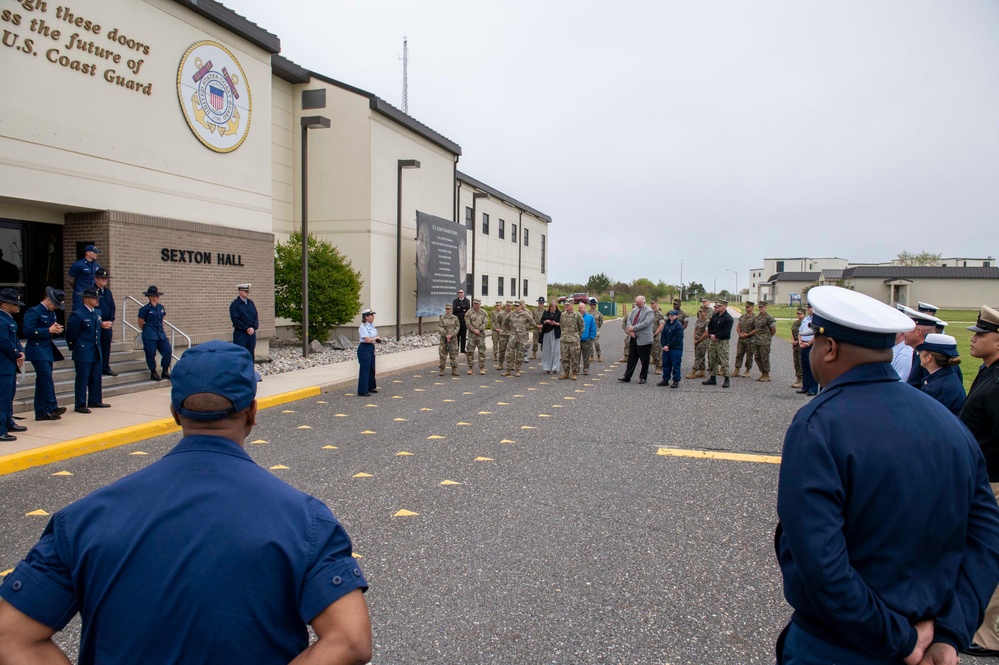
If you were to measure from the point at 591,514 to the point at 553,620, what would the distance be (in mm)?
1892

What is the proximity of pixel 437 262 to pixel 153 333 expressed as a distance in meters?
14.2

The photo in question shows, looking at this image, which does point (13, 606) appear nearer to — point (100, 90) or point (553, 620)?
point (553, 620)

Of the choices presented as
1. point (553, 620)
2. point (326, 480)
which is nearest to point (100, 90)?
point (326, 480)

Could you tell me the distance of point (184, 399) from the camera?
165cm

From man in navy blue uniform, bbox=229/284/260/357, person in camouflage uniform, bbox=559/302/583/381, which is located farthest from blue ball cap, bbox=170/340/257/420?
person in camouflage uniform, bbox=559/302/583/381

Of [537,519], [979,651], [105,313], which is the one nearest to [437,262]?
[105,313]

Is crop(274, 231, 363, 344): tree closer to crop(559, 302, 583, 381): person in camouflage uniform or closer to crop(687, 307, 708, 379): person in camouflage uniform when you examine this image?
crop(559, 302, 583, 381): person in camouflage uniform

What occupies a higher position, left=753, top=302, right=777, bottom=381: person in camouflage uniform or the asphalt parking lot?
left=753, top=302, right=777, bottom=381: person in camouflage uniform

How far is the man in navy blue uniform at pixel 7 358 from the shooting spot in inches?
311

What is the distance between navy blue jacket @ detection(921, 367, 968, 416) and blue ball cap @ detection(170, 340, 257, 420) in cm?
438

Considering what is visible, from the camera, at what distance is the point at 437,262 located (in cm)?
2525

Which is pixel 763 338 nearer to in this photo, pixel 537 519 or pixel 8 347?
pixel 537 519

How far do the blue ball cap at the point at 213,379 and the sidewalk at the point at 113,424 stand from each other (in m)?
7.07

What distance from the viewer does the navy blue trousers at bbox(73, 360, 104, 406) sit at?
9617 mm
